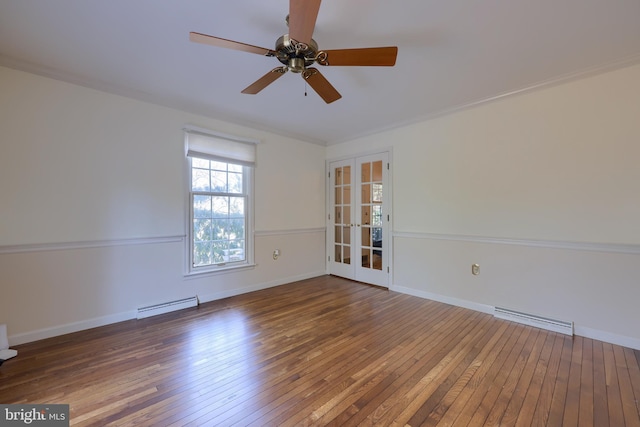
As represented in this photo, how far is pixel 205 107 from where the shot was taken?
332 centimetres

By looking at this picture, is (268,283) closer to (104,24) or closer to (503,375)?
(503,375)

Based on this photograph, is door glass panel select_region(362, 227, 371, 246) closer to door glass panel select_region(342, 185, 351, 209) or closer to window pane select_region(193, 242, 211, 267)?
door glass panel select_region(342, 185, 351, 209)

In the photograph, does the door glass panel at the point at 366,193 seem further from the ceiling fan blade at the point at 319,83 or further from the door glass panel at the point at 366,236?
the ceiling fan blade at the point at 319,83

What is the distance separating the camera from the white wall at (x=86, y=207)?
2352mm

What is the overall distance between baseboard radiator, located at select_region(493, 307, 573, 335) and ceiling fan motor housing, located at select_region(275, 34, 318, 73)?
3229mm

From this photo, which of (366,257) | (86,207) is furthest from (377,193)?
(86,207)

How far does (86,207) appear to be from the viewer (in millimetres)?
2660

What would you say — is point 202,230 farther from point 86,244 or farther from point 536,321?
point 536,321

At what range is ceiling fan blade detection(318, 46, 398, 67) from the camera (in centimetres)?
168

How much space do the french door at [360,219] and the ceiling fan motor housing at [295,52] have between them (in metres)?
2.44

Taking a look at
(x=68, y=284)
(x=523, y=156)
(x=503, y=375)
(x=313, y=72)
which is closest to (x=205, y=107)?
(x=313, y=72)

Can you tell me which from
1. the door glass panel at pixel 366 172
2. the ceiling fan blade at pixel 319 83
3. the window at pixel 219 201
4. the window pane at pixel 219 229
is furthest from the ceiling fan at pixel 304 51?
the door glass panel at pixel 366 172

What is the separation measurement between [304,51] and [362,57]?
0.41 metres

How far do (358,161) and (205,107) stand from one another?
2441mm
